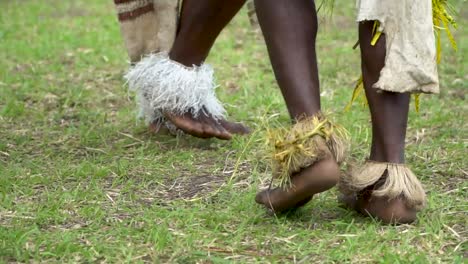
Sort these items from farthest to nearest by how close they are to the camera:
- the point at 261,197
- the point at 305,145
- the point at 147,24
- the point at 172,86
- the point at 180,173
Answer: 1. the point at 147,24
2. the point at 172,86
3. the point at 180,173
4. the point at 261,197
5. the point at 305,145

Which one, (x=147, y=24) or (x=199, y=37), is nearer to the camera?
(x=199, y=37)

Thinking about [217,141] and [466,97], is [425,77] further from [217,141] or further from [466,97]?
[466,97]

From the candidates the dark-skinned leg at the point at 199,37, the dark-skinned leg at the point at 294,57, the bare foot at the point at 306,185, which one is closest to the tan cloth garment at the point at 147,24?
the dark-skinned leg at the point at 199,37

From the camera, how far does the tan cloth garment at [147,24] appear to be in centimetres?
303

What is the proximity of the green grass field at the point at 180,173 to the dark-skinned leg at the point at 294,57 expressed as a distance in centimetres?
11

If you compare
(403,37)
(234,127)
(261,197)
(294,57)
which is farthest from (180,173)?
(403,37)

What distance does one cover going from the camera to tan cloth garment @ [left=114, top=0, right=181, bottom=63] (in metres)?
3.03

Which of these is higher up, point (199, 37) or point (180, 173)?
point (199, 37)

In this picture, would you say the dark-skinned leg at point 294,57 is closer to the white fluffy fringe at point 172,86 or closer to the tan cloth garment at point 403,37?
the tan cloth garment at point 403,37

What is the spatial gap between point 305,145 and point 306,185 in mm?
87

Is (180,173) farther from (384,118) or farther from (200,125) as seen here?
(384,118)

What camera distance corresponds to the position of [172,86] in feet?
9.68

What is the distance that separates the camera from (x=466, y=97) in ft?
11.8

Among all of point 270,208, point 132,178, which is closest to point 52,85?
point 132,178
